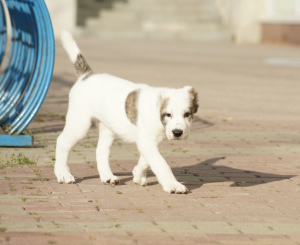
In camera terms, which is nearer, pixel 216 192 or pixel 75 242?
pixel 75 242

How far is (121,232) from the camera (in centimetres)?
552

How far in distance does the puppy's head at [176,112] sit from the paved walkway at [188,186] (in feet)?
1.99

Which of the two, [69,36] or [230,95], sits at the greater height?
[69,36]

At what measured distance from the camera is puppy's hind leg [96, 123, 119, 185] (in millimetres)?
7305

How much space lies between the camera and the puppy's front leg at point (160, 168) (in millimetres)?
6758

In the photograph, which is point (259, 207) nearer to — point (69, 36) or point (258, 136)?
point (69, 36)

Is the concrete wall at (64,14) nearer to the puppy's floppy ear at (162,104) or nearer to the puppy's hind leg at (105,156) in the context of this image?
the puppy's hind leg at (105,156)

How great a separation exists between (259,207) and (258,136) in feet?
13.3

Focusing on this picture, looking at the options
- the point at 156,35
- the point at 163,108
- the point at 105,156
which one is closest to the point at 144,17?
the point at 156,35

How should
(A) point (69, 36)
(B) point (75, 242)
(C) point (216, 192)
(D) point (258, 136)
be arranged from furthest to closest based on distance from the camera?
(D) point (258, 136), (A) point (69, 36), (C) point (216, 192), (B) point (75, 242)

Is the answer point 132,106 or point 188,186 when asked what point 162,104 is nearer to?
point 132,106

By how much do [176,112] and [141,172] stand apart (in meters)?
0.96

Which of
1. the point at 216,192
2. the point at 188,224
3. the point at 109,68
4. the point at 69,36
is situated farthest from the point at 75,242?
the point at 109,68

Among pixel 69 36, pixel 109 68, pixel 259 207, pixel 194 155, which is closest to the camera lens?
pixel 259 207
